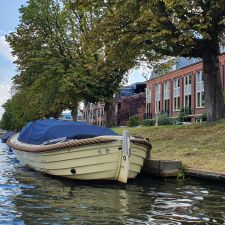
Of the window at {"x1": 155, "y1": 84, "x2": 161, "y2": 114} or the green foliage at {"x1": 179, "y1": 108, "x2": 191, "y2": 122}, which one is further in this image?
the window at {"x1": 155, "y1": 84, "x2": 161, "y2": 114}

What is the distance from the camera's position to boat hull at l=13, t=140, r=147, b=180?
11.9 metres

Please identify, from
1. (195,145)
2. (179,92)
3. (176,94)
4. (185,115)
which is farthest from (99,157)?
(176,94)

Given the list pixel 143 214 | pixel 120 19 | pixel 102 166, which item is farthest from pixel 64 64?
pixel 143 214

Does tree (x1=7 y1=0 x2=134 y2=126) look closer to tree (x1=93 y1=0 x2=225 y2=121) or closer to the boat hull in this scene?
tree (x1=93 y1=0 x2=225 y2=121)

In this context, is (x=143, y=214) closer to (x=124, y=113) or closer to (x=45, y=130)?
(x=45, y=130)

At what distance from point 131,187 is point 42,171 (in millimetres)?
3640

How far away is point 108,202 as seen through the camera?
9.41 m

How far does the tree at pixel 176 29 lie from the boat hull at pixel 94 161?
30.1ft

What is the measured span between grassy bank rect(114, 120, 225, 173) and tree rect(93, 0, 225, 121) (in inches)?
89.1

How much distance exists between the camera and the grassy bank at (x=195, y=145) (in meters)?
14.0

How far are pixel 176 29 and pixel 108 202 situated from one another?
1358 cm

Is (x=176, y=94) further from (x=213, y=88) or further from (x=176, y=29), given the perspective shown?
(x=176, y=29)

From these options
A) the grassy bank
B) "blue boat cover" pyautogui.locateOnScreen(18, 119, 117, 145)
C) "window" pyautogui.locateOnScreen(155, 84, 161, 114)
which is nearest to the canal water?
the grassy bank

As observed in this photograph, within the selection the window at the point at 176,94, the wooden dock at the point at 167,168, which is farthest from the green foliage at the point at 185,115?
the wooden dock at the point at 167,168
